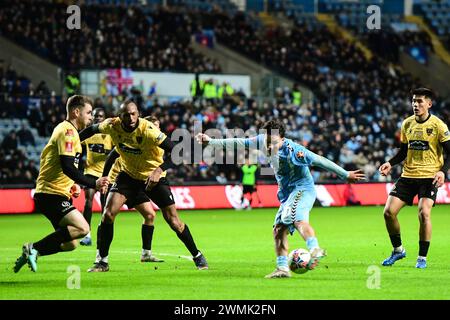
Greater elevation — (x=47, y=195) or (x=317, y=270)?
(x=47, y=195)

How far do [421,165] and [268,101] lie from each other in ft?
88.6

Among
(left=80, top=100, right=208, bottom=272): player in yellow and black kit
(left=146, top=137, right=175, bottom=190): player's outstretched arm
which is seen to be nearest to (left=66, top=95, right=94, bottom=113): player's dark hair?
Result: (left=80, top=100, right=208, bottom=272): player in yellow and black kit

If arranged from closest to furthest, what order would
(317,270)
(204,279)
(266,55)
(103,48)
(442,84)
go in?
(204,279) < (317,270) < (103,48) < (266,55) < (442,84)

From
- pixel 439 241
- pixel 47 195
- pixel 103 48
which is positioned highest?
pixel 103 48

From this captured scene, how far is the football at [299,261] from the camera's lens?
12.1 m

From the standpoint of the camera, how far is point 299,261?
12133 millimetres

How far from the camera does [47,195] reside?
1235 centimetres

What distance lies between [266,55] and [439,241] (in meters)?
27.1

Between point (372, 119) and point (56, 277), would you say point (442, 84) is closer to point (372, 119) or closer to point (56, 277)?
point (372, 119)

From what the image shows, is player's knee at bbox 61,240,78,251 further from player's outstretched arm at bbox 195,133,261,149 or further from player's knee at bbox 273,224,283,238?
player's knee at bbox 273,224,283,238

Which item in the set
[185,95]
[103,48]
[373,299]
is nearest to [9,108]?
[103,48]

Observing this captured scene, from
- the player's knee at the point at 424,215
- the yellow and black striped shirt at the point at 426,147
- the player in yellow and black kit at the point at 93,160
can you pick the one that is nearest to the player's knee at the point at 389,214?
the player's knee at the point at 424,215

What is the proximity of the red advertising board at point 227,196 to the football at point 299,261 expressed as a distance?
1718 centimetres

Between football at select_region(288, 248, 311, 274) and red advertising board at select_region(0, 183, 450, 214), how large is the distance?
56.4ft
